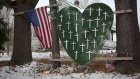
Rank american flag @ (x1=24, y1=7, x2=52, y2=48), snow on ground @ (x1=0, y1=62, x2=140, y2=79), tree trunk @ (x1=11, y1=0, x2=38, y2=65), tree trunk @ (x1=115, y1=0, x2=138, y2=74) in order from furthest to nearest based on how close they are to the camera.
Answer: tree trunk @ (x1=11, y1=0, x2=38, y2=65) < american flag @ (x1=24, y1=7, x2=52, y2=48) < tree trunk @ (x1=115, y1=0, x2=138, y2=74) < snow on ground @ (x1=0, y1=62, x2=140, y2=79)

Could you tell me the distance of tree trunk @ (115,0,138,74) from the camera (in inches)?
484

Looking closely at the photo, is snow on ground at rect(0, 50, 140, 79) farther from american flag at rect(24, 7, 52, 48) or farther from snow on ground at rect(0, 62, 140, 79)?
american flag at rect(24, 7, 52, 48)

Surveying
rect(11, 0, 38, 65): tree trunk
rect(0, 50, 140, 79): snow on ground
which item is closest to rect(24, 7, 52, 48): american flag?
rect(0, 50, 140, 79): snow on ground

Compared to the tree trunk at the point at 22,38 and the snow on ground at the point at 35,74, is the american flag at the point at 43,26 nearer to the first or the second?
the snow on ground at the point at 35,74

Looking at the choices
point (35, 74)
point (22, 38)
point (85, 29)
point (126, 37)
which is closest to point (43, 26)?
point (22, 38)

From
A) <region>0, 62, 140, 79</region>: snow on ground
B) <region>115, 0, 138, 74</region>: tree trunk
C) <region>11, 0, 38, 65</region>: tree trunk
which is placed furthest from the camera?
<region>11, 0, 38, 65</region>: tree trunk

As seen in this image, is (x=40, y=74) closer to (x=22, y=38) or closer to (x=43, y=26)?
(x=43, y=26)

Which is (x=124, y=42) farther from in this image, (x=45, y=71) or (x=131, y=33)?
(x=45, y=71)

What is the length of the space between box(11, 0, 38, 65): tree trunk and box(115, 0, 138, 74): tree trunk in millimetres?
5456

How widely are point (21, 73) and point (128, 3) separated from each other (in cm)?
575

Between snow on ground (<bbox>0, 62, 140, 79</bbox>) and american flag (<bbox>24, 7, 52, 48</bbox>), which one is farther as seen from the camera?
american flag (<bbox>24, 7, 52, 48</bbox>)

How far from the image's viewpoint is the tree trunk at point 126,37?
40.4ft

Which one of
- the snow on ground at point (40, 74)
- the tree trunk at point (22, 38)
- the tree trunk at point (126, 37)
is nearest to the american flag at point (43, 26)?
the snow on ground at point (40, 74)

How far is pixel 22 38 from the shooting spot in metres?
16.3
